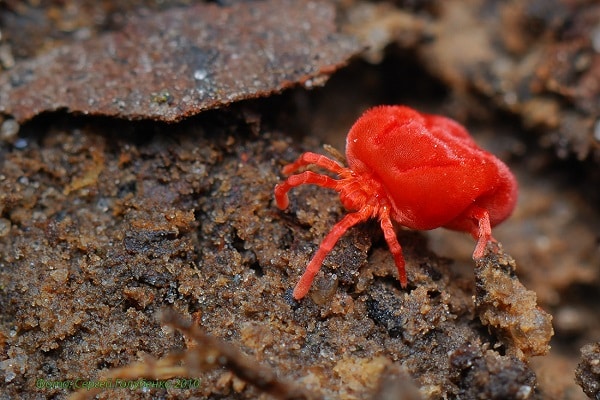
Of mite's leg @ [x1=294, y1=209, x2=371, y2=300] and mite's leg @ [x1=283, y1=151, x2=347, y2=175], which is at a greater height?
mite's leg @ [x1=283, y1=151, x2=347, y2=175]

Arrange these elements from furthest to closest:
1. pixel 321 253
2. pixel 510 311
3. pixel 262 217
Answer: pixel 262 217 → pixel 510 311 → pixel 321 253

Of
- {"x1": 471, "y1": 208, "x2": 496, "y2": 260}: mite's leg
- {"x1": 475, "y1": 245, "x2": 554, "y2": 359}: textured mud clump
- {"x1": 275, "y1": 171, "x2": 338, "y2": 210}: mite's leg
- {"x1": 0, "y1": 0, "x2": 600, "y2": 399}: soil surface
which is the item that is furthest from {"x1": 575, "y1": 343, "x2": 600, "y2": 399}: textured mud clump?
{"x1": 275, "y1": 171, "x2": 338, "y2": 210}: mite's leg

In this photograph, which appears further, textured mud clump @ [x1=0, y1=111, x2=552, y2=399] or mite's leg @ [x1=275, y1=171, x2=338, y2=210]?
mite's leg @ [x1=275, y1=171, x2=338, y2=210]

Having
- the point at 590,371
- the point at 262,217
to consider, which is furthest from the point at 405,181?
the point at 590,371

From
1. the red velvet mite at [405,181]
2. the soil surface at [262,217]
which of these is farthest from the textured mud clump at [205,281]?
the red velvet mite at [405,181]

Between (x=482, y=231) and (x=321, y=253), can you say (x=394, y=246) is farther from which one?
(x=482, y=231)

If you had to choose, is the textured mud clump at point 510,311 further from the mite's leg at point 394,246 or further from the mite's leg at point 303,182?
the mite's leg at point 303,182

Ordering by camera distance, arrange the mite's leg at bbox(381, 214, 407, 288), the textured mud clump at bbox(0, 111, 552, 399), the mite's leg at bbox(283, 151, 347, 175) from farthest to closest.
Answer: the mite's leg at bbox(283, 151, 347, 175), the mite's leg at bbox(381, 214, 407, 288), the textured mud clump at bbox(0, 111, 552, 399)

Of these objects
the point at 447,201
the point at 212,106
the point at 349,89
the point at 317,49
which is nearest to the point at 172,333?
the point at 212,106

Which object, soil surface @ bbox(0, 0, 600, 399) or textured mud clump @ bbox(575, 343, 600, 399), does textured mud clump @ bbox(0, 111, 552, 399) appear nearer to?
soil surface @ bbox(0, 0, 600, 399)
